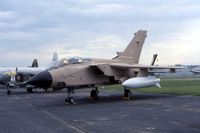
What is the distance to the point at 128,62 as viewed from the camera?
26.0 m

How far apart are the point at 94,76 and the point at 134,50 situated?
227 inches

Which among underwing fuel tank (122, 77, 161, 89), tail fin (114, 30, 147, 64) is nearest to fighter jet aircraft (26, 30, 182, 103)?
underwing fuel tank (122, 77, 161, 89)

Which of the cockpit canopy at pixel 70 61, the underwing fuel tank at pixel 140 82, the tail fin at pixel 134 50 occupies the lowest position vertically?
the underwing fuel tank at pixel 140 82

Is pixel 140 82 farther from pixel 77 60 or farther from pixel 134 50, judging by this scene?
pixel 134 50

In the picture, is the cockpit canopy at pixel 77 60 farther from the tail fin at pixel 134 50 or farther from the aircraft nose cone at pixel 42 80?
the tail fin at pixel 134 50

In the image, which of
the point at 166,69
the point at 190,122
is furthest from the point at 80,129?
the point at 166,69

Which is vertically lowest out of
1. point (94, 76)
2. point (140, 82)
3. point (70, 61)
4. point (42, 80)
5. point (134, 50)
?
point (140, 82)

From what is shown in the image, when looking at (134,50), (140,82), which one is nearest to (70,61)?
(140,82)

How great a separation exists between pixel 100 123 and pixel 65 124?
1.10 metres

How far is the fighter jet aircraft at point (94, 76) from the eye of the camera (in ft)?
63.9

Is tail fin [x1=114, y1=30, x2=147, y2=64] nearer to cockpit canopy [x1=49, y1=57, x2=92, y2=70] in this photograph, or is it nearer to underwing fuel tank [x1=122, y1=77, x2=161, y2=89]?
underwing fuel tank [x1=122, y1=77, x2=161, y2=89]

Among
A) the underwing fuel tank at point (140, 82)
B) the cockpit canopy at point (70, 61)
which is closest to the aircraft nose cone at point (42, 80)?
the cockpit canopy at point (70, 61)

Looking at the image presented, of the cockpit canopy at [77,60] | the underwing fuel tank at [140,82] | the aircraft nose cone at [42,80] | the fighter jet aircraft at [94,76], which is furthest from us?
the underwing fuel tank at [140,82]

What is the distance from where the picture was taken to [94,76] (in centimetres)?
2184
